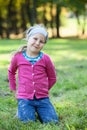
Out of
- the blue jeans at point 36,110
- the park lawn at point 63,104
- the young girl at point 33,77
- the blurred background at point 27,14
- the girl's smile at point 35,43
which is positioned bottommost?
the blurred background at point 27,14

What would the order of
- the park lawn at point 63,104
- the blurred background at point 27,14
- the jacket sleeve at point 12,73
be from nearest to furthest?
the park lawn at point 63,104 < the jacket sleeve at point 12,73 < the blurred background at point 27,14

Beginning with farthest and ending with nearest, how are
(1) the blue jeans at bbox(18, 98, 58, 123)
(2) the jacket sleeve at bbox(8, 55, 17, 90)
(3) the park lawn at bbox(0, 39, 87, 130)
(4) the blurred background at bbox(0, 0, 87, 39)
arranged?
(4) the blurred background at bbox(0, 0, 87, 39) → (2) the jacket sleeve at bbox(8, 55, 17, 90) → (1) the blue jeans at bbox(18, 98, 58, 123) → (3) the park lawn at bbox(0, 39, 87, 130)

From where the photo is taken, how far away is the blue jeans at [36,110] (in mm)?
6066

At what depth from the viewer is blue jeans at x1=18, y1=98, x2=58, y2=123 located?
19.9 feet

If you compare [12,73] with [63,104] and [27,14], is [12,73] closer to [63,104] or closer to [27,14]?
[63,104]

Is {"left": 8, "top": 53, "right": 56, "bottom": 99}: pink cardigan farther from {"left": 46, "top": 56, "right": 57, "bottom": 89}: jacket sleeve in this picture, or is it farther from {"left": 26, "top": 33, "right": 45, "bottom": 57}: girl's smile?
{"left": 26, "top": 33, "right": 45, "bottom": 57}: girl's smile

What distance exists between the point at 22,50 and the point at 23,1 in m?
40.1

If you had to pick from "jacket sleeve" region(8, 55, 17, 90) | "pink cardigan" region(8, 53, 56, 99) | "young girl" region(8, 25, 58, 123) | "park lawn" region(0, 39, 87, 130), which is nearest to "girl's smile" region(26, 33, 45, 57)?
"young girl" region(8, 25, 58, 123)

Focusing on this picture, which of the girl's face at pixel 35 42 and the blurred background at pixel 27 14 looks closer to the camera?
the girl's face at pixel 35 42

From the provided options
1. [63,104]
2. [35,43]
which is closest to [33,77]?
[35,43]

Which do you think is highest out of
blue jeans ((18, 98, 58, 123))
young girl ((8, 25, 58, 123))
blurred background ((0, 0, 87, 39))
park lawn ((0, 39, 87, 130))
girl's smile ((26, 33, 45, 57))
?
girl's smile ((26, 33, 45, 57))

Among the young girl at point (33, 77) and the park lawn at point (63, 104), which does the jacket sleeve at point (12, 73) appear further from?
the park lawn at point (63, 104)

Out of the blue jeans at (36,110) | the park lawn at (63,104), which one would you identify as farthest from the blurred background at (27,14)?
the blue jeans at (36,110)

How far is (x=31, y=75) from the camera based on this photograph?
6.18 metres
